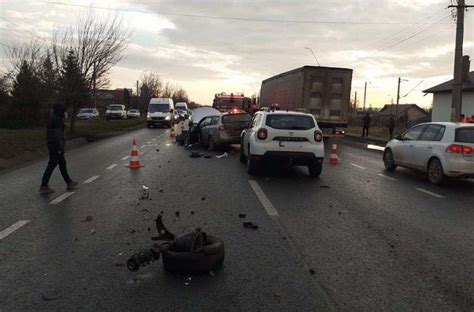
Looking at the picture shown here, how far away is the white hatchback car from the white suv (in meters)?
2.60

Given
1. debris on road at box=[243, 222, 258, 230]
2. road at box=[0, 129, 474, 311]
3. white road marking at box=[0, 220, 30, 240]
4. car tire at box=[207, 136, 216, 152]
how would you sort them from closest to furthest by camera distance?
1. road at box=[0, 129, 474, 311]
2. white road marking at box=[0, 220, 30, 240]
3. debris on road at box=[243, 222, 258, 230]
4. car tire at box=[207, 136, 216, 152]

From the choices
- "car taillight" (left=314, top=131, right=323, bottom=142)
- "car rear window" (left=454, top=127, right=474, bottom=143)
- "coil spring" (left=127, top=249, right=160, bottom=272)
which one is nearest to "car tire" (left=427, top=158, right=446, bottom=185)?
"car rear window" (left=454, top=127, right=474, bottom=143)

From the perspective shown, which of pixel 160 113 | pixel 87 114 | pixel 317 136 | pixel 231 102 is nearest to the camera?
pixel 317 136

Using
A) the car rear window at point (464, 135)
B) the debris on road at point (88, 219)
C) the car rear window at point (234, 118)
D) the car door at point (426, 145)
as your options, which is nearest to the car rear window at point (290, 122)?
the car door at point (426, 145)

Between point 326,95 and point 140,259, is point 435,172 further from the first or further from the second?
point 326,95

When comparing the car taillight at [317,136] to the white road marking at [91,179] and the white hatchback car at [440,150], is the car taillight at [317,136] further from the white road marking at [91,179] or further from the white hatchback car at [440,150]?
the white road marking at [91,179]

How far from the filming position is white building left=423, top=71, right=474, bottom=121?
3881cm

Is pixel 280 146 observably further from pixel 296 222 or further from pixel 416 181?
pixel 296 222

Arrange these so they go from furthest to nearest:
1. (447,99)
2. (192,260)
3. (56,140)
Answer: (447,99), (56,140), (192,260)

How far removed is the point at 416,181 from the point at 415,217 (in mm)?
4607

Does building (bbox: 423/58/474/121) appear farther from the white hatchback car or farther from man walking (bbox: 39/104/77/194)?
man walking (bbox: 39/104/77/194)

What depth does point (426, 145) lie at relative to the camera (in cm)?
1220

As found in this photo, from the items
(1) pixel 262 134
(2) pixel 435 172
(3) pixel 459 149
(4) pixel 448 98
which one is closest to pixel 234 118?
(1) pixel 262 134

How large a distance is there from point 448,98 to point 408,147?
107 feet
